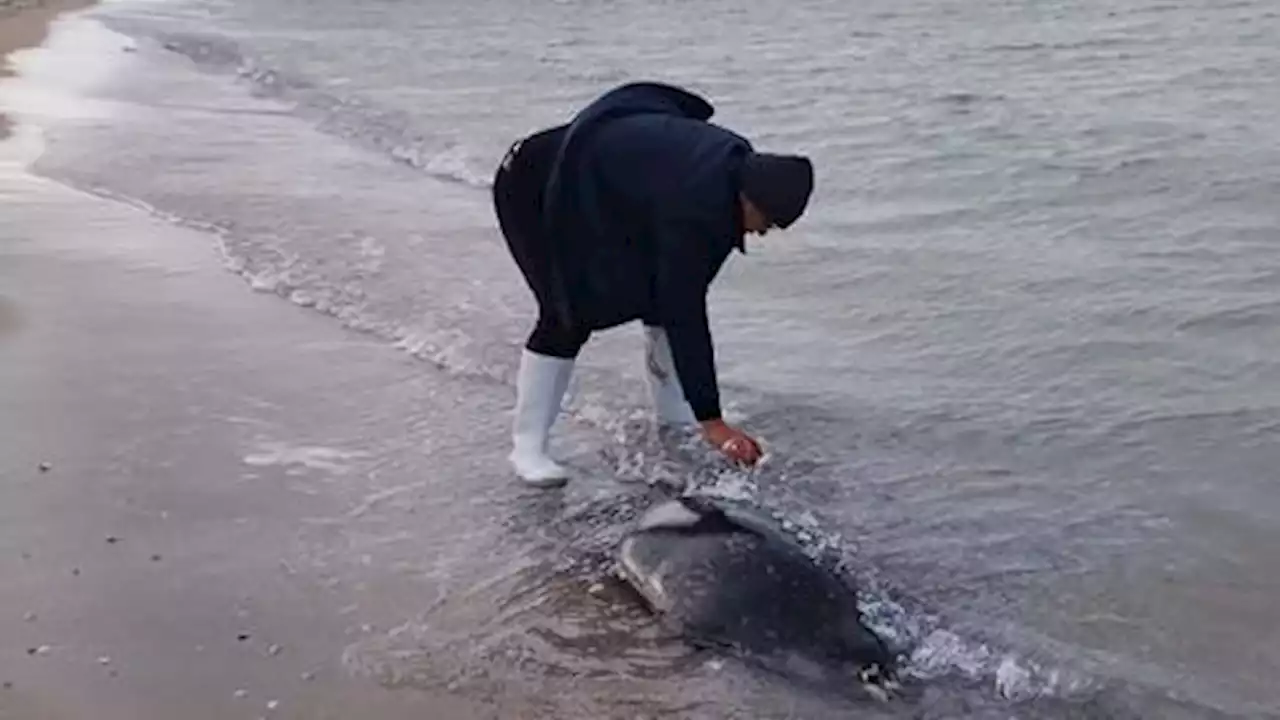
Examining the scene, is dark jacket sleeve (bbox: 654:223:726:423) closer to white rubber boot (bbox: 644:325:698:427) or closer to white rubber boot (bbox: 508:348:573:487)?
white rubber boot (bbox: 508:348:573:487)

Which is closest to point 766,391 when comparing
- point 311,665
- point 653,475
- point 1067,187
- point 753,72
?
point 653,475

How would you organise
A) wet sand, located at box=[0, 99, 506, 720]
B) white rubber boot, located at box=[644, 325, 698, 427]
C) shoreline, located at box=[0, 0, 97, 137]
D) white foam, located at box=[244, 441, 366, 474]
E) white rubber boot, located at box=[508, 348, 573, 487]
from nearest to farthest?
wet sand, located at box=[0, 99, 506, 720] → white rubber boot, located at box=[508, 348, 573, 487] → white foam, located at box=[244, 441, 366, 474] → white rubber boot, located at box=[644, 325, 698, 427] → shoreline, located at box=[0, 0, 97, 137]

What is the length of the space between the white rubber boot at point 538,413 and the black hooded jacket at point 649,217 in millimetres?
309

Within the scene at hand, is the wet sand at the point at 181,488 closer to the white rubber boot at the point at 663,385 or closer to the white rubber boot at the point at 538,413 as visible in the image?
the white rubber boot at the point at 538,413

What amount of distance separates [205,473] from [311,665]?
1479 millimetres

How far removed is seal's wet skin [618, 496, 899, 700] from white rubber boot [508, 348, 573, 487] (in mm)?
854

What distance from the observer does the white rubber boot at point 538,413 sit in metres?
6.16

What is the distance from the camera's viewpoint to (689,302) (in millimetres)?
5266

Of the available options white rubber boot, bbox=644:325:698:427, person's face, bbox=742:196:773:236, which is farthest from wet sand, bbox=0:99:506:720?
person's face, bbox=742:196:773:236

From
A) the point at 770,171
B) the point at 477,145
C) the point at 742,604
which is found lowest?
the point at 477,145

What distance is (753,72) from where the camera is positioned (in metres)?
14.8

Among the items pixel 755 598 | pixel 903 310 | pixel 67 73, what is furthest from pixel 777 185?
pixel 67 73

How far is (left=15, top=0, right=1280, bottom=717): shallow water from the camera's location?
5.20 metres

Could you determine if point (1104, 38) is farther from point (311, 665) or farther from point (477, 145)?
point (311, 665)
